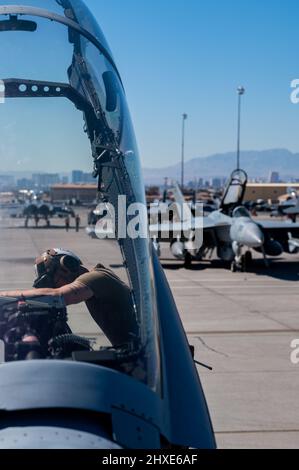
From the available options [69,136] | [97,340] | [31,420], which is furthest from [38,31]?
[31,420]

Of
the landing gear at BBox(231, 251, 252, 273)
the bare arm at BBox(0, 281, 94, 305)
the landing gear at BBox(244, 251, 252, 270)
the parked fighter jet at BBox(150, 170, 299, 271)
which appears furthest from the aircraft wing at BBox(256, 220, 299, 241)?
the bare arm at BBox(0, 281, 94, 305)

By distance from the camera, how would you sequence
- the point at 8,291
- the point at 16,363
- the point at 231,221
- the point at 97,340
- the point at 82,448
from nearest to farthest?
1. the point at 82,448
2. the point at 16,363
3. the point at 97,340
4. the point at 8,291
5. the point at 231,221

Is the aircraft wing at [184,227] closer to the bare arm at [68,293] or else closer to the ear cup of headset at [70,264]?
the ear cup of headset at [70,264]

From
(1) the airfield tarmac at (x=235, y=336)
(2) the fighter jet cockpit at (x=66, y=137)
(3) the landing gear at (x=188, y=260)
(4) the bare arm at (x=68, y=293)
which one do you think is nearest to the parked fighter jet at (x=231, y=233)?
(3) the landing gear at (x=188, y=260)

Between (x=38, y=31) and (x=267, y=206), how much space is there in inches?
2930

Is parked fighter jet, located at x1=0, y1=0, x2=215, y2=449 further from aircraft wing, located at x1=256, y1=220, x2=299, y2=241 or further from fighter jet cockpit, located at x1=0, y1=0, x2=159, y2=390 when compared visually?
aircraft wing, located at x1=256, y1=220, x2=299, y2=241

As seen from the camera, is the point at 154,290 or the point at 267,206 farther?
the point at 267,206

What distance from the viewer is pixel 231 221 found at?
22406 mm

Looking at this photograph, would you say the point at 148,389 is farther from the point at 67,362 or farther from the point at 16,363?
the point at 16,363

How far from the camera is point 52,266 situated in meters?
3.69

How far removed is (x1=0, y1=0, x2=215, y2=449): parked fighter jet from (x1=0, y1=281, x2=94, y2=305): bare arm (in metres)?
0.04

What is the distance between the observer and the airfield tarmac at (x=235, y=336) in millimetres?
4094

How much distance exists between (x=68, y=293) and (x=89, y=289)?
0.44 ft

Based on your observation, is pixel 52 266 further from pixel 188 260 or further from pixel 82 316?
pixel 188 260
